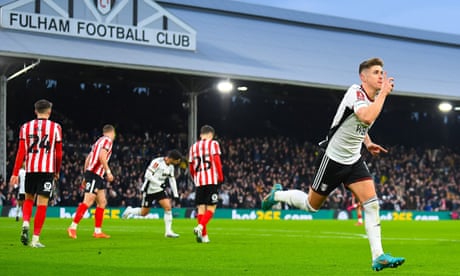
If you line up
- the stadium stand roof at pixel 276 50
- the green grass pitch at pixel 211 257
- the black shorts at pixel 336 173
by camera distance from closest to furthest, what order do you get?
the black shorts at pixel 336 173 → the green grass pitch at pixel 211 257 → the stadium stand roof at pixel 276 50

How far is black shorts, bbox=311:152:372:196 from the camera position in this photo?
8898 mm

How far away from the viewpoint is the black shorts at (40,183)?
12.8 meters

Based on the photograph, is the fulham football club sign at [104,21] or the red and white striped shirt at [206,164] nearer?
the red and white striped shirt at [206,164]

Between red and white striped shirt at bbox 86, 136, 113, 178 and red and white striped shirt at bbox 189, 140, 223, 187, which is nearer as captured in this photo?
red and white striped shirt at bbox 189, 140, 223, 187

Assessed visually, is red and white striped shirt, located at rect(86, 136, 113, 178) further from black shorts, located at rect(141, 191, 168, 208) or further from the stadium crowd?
the stadium crowd

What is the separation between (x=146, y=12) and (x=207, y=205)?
21.5 m

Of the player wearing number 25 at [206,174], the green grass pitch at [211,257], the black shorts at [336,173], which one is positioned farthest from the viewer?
the player wearing number 25 at [206,174]

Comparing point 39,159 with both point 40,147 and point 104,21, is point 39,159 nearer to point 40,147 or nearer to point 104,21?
point 40,147

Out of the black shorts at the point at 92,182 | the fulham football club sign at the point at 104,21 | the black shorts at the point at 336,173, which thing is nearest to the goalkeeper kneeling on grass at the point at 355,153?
the black shorts at the point at 336,173

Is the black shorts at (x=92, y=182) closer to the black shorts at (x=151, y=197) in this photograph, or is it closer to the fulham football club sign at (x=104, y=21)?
the black shorts at (x=151, y=197)

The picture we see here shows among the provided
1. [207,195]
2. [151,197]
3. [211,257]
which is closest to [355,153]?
[211,257]

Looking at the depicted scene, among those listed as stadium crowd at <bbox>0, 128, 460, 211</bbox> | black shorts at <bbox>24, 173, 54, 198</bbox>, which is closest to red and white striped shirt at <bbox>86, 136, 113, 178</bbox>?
black shorts at <bbox>24, 173, 54, 198</bbox>

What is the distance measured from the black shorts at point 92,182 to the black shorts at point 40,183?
11.5ft

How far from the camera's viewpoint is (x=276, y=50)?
41906mm
